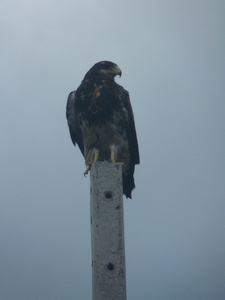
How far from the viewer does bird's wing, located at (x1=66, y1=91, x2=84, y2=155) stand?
23.1ft

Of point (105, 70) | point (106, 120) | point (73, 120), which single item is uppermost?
point (105, 70)

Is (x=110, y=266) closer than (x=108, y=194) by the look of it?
Yes

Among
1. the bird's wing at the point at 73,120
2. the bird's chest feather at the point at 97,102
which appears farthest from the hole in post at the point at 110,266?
the bird's wing at the point at 73,120

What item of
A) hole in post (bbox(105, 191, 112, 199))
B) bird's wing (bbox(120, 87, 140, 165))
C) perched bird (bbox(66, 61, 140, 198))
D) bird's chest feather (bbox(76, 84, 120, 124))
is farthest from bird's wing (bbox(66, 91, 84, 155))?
hole in post (bbox(105, 191, 112, 199))

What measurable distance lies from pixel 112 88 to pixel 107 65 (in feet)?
1.44

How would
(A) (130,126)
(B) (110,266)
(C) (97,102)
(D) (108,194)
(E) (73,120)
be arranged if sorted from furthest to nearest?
(E) (73,120)
(A) (130,126)
(C) (97,102)
(D) (108,194)
(B) (110,266)

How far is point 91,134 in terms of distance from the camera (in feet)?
21.5

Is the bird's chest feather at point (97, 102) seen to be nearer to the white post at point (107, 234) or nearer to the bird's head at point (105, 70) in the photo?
the bird's head at point (105, 70)

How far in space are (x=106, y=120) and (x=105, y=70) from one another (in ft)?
2.66

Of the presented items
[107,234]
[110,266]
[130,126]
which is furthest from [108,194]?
[130,126]

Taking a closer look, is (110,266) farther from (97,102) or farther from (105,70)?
(105,70)

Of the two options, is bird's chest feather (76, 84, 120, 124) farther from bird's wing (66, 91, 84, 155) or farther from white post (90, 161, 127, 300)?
white post (90, 161, 127, 300)

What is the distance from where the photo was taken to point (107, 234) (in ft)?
13.9

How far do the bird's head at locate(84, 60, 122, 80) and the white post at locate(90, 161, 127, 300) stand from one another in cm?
256
